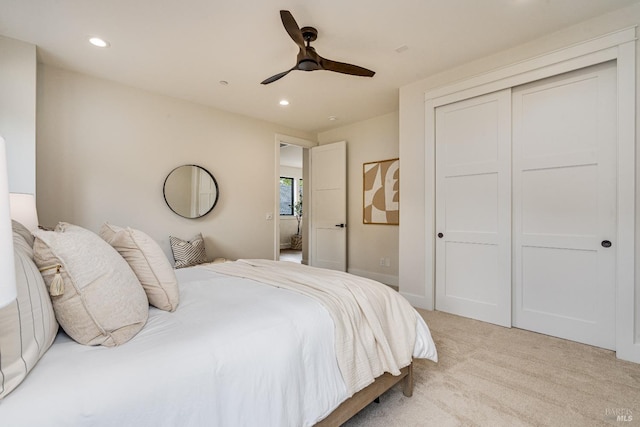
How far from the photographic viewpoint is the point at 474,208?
302 centimetres

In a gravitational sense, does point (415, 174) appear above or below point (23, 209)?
above

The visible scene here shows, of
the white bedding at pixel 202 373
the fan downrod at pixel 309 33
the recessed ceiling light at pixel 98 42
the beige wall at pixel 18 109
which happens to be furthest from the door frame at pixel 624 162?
the beige wall at pixel 18 109

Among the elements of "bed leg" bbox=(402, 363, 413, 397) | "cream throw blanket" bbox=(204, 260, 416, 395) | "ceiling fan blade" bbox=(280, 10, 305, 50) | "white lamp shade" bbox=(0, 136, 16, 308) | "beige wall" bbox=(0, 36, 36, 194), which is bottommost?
"bed leg" bbox=(402, 363, 413, 397)

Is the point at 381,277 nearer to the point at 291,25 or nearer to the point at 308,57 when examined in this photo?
the point at 308,57

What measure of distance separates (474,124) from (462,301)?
1855 millimetres

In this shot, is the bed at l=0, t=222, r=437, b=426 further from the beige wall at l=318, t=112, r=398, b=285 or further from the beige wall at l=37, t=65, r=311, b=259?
the beige wall at l=318, t=112, r=398, b=285

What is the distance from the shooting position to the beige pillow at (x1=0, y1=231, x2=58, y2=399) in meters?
0.69

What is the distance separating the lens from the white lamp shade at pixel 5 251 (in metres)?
0.46

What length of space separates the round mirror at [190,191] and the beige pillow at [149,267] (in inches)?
99.2

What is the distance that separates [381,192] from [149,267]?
3676mm

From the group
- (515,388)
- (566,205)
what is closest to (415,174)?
(566,205)

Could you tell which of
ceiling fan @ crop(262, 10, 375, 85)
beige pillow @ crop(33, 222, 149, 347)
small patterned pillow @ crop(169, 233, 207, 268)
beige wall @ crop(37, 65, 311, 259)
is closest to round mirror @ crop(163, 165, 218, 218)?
beige wall @ crop(37, 65, 311, 259)

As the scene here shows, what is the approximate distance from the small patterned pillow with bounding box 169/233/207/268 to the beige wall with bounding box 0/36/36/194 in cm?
139

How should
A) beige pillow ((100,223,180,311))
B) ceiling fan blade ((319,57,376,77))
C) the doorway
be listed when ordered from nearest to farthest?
1. beige pillow ((100,223,180,311))
2. ceiling fan blade ((319,57,376,77))
3. the doorway
